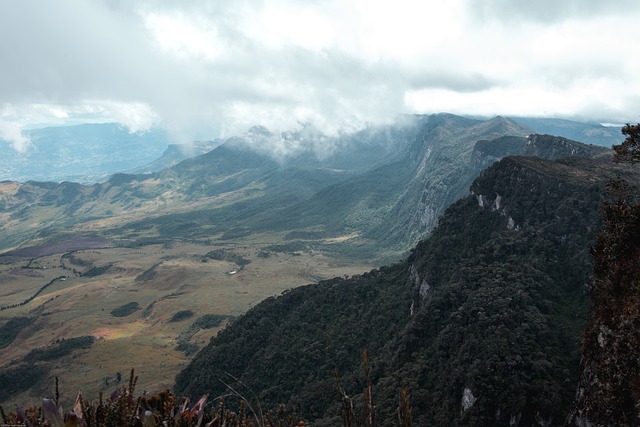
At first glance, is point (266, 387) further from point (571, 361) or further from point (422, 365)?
point (571, 361)

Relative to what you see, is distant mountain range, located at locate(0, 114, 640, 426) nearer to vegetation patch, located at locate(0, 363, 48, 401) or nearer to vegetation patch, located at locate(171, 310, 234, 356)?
vegetation patch, located at locate(171, 310, 234, 356)

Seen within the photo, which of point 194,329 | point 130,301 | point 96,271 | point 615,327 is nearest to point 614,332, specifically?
point 615,327

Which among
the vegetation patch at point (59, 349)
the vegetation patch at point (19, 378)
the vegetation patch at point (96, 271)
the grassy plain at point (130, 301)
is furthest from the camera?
the vegetation patch at point (96, 271)

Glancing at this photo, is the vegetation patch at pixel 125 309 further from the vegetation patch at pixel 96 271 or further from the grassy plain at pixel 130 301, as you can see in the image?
the vegetation patch at pixel 96 271

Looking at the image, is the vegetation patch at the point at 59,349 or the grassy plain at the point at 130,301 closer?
the grassy plain at the point at 130,301

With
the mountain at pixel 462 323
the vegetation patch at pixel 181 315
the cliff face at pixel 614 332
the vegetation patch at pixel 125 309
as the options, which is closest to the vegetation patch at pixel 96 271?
the vegetation patch at pixel 125 309

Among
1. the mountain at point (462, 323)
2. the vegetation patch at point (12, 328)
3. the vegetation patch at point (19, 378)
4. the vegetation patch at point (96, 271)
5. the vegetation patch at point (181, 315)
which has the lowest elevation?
the vegetation patch at point (96, 271)
